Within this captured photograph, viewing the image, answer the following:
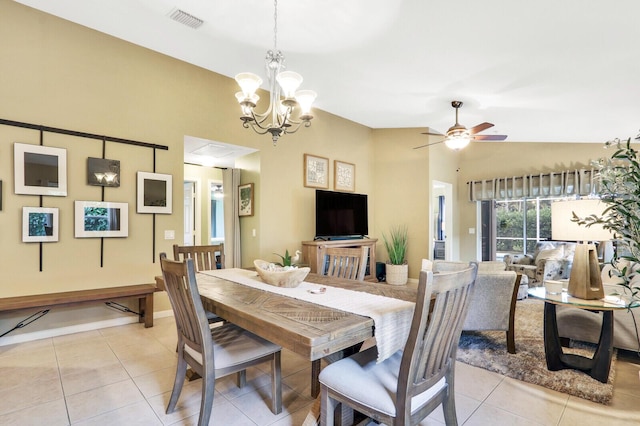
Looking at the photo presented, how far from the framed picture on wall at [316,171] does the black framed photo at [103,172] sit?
9.06ft

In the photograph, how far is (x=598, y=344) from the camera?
7.89ft

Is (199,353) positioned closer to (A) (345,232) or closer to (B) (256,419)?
(B) (256,419)

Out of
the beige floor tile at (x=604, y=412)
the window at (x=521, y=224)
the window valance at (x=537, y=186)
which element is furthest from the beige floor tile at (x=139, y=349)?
the window at (x=521, y=224)

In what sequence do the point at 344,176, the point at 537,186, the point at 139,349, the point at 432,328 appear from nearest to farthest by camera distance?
the point at 432,328 < the point at 139,349 < the point at 344,176 < the point at 537,186

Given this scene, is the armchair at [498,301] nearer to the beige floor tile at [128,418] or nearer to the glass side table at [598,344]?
the glass side table at [598,344]

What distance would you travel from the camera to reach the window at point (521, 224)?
21.7 ft

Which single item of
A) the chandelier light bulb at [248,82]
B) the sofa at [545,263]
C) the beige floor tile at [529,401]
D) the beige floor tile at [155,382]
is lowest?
the beige floor tile at [529,401]

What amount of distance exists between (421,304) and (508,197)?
21.3 ft

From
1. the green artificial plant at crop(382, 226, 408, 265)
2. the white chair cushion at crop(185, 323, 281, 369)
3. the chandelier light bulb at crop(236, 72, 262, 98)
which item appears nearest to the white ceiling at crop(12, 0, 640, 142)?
the chandelier light bulb at crop(236, 72, 262, 98)

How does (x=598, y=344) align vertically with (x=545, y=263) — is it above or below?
below

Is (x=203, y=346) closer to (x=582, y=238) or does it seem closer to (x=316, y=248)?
(x=582, y=238)

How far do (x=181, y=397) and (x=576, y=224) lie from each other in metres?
3.08

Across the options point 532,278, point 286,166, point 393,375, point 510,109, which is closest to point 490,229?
point 532,278

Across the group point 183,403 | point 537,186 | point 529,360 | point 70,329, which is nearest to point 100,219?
point 70,329
